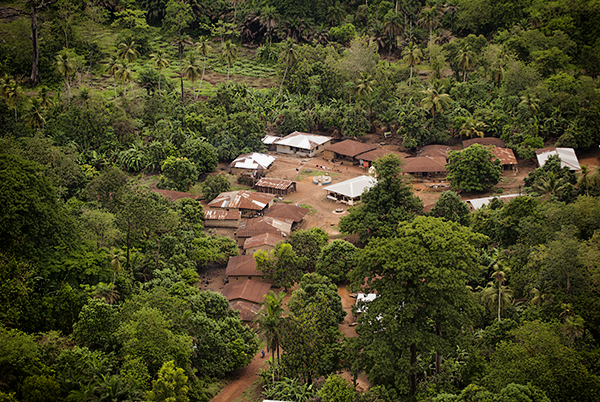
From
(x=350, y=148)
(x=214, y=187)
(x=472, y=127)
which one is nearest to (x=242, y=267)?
(x=214, y=187)

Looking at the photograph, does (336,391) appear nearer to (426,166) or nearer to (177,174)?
(177,174)

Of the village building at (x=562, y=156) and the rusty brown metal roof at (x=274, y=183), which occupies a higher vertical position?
the village building at (x=562, y=156)

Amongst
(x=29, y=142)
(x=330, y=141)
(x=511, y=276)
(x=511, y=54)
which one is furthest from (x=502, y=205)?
(x=29, y=142)

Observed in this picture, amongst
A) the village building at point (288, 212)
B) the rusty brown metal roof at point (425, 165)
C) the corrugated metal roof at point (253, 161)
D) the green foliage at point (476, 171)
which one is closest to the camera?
the village building at point (288, 212)

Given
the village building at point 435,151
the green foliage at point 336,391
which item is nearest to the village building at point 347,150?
the village building at point 435,151

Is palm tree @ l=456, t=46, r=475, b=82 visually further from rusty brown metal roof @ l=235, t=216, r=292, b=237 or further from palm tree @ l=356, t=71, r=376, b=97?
rusty brown metal roof @ l=235, t=216, r=292, b=237

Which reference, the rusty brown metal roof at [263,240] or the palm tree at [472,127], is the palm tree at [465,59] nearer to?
the palm tree at [472,127]
